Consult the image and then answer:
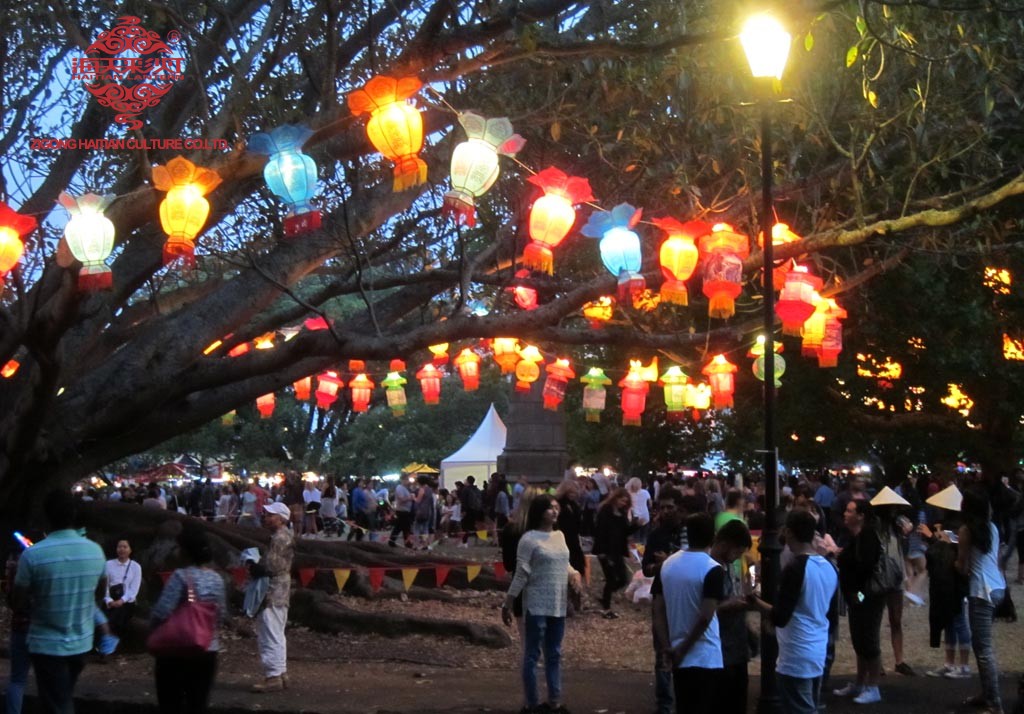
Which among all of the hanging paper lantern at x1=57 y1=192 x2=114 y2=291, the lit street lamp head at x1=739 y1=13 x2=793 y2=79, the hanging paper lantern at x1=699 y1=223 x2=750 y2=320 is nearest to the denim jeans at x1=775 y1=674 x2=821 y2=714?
the lit street lamp head at x1=739 y1=13 x2=793 y2=79

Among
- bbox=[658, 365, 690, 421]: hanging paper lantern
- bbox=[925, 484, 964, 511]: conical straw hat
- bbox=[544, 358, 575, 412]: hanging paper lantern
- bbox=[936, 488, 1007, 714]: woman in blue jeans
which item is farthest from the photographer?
bbox=[544, 358, 575, 412]: hanging paper lantern

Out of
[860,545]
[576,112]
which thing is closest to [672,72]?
[576,112]

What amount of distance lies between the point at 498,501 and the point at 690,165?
1277 centimetres

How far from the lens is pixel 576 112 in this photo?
1330 centimetres

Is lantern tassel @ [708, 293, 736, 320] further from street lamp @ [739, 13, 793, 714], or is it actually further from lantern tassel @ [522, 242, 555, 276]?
street lamp @ [739, 13, 793, 714]

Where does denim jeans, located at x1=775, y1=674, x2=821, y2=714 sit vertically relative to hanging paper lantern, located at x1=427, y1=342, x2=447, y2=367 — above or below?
below

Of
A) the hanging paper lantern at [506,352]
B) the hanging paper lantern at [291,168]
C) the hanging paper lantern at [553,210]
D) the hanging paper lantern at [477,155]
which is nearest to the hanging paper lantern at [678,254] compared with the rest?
the hanging paper lantern at [553,210]

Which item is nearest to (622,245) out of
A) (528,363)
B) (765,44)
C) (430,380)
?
(765,44)

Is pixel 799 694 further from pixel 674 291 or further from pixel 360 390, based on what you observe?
Answer: pixel 360 390

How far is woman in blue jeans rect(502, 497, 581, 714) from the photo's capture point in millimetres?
8336

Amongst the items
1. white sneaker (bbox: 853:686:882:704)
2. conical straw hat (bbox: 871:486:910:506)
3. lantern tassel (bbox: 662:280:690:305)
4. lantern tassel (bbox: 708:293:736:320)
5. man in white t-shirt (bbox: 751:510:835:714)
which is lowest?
white sneaker (bbox: 853:686:882:704)

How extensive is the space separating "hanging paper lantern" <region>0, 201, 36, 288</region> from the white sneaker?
8263mm

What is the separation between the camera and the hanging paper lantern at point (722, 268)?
11484mm

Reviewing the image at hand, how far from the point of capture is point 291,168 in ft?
31.7
